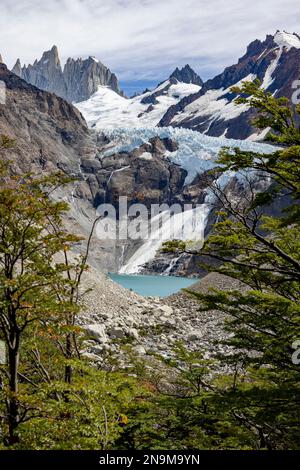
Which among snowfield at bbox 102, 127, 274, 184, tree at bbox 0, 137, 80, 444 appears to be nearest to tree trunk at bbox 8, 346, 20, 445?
tree at bbox 0, 137, 80, 444

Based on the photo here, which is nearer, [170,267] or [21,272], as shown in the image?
[21,272]

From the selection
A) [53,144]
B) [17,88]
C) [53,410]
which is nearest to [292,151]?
[53,410]

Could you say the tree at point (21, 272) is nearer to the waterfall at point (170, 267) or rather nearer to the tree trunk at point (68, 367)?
the tree trunk at point (68, 367)

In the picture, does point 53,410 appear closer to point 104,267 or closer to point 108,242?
point 104,267

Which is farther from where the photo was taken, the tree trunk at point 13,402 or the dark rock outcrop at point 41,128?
the dark rock outcrop at point 41,128
